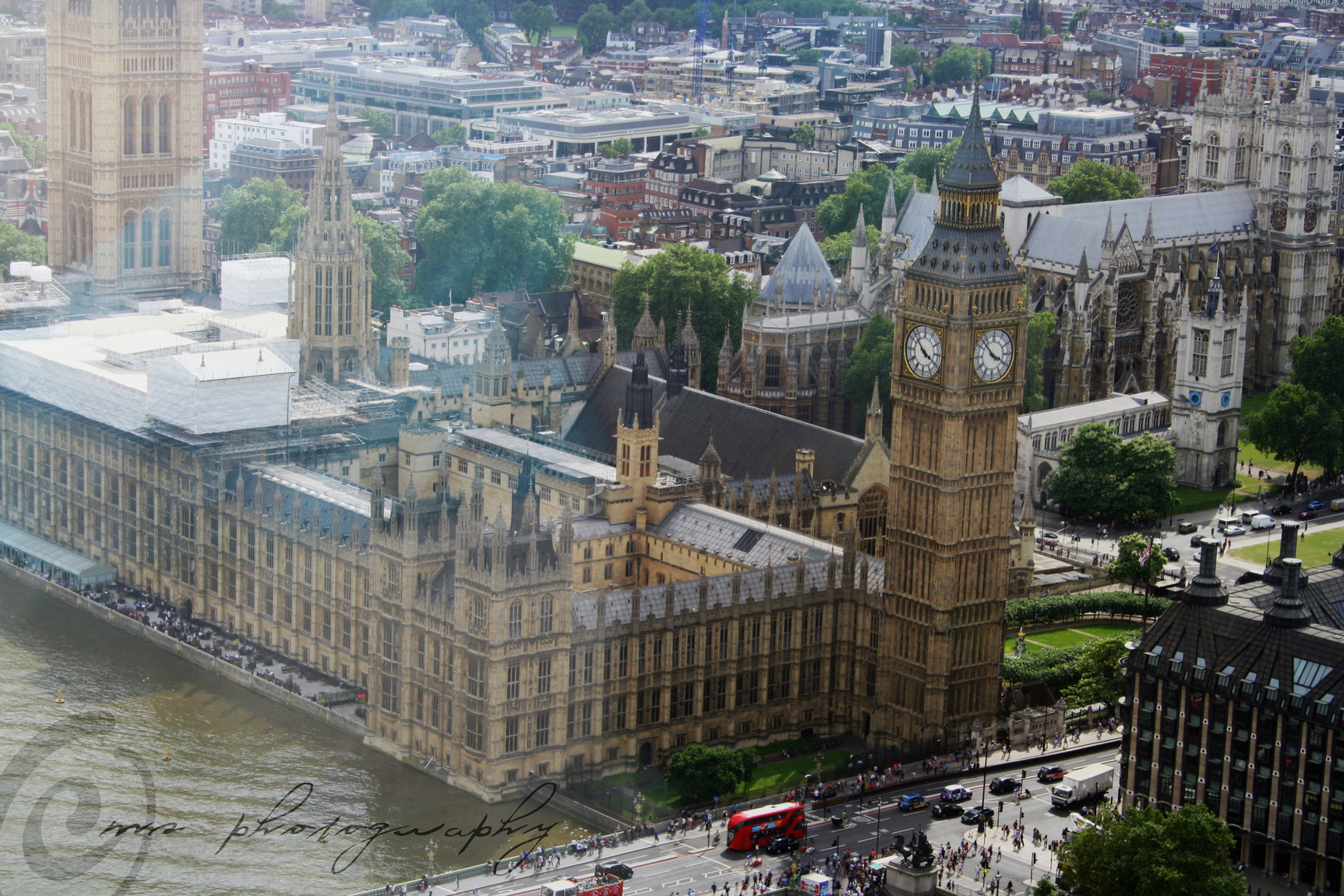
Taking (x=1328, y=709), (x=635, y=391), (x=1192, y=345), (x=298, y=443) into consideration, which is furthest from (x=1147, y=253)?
(x=1328, y=709)

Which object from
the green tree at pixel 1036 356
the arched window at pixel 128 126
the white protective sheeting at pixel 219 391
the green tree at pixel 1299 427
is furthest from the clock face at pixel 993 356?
the arched window at pixel 128 126

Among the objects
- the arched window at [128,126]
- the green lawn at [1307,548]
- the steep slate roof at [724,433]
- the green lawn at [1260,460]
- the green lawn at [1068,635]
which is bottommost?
the green lawn at [1068,635]

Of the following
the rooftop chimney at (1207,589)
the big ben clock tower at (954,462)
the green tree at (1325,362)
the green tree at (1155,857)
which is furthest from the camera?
the green tree at (1325,362)

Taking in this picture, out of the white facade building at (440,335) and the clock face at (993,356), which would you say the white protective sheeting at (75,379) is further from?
the clock face at (993,356)

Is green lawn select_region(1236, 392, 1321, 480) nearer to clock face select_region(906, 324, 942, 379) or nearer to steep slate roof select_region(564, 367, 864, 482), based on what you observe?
steep slate roof select_region(564, 367, 864, 482)

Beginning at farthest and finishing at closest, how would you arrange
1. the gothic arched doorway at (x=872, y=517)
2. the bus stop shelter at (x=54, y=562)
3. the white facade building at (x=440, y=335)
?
1. the white facade building at (x=440, y=335)
2. the bus stop shelter at (x=54, y=562)
3. the gothic arched doorway at (x=872, y=517)

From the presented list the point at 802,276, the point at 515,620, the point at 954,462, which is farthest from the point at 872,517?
the point at 802,276

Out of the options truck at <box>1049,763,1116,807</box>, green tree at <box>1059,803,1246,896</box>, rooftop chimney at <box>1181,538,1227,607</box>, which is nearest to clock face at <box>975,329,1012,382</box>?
rooftop chimney at <box>1181,538,1227,607</box>
